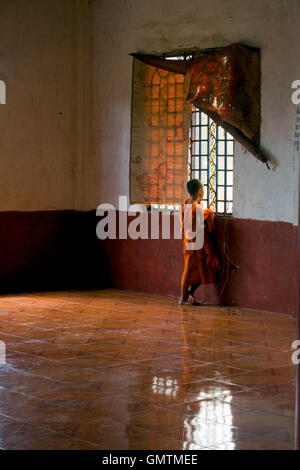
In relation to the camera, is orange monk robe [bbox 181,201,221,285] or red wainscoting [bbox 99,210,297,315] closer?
red wainscoting [bbox 99,210,297,315]

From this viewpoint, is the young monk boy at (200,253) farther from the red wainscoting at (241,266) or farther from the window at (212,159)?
the window at (212,159)

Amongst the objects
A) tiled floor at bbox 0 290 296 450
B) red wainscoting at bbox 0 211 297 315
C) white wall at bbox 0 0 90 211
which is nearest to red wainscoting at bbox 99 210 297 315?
red wainscoting at bbox 0 211 297 315

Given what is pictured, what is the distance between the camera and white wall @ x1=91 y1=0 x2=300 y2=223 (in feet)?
26.4

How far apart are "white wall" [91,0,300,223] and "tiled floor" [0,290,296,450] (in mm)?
1443

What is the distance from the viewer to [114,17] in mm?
9617

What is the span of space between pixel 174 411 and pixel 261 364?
4.60 feet

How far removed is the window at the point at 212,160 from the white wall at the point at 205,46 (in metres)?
0.22

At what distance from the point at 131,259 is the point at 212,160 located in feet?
5.63

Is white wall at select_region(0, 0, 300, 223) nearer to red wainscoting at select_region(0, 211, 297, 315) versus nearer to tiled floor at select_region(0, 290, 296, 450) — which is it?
red wainscoting at select_region(0, 211, 297, 315)

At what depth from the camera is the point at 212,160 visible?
8898 millimetres

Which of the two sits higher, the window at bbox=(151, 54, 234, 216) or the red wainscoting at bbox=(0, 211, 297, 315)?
the window at bbox=(151, 54, 234, 216)
